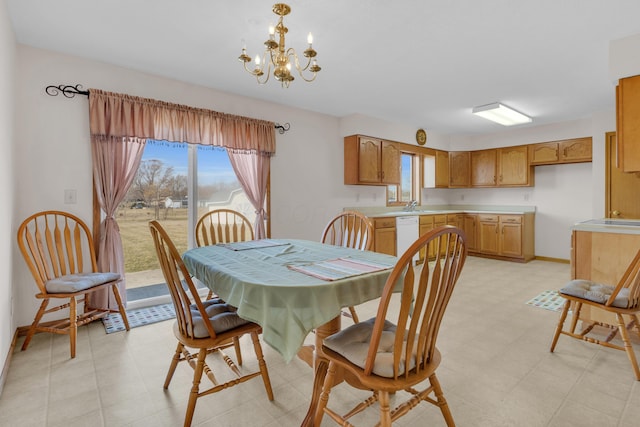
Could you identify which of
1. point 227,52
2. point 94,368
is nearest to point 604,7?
point 227,52

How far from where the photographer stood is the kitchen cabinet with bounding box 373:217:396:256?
4.68m

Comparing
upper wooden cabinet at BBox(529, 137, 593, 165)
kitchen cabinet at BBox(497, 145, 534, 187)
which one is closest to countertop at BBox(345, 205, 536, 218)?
kitchen cabinet at BBox(497, 145, 534, 187)

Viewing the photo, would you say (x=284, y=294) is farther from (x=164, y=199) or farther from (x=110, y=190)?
(x=164, y=199)

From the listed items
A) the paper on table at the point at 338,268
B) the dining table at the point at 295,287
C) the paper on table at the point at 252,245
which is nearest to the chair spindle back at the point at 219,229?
A: the paper on table at the point at 252,245

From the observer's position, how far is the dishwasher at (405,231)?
500cm

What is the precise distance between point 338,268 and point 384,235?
3306mm

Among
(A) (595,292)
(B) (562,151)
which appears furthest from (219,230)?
(B) (562,151)

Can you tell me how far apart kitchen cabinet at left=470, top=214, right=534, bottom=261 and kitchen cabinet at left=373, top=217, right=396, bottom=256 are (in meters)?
2.07

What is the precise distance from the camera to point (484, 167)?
243 inches

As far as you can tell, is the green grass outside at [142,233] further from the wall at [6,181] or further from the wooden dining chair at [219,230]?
the wall at [6,181]

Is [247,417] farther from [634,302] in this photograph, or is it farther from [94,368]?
[634,302]

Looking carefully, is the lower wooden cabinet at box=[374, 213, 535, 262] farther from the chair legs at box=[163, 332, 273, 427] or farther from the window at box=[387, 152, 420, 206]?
the chair legs at box=[163, 332, 273, 427]

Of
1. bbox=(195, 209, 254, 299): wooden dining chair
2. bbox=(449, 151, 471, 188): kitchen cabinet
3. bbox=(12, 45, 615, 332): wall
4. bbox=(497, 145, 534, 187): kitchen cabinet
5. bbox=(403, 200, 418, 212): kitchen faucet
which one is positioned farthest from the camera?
bbox=(449, 151, 471, 188): kitchen cabinet

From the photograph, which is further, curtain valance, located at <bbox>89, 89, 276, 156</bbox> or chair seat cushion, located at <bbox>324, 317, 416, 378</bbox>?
curtain valance, located at <bbox>89, 89, 276, 156</bbox>
